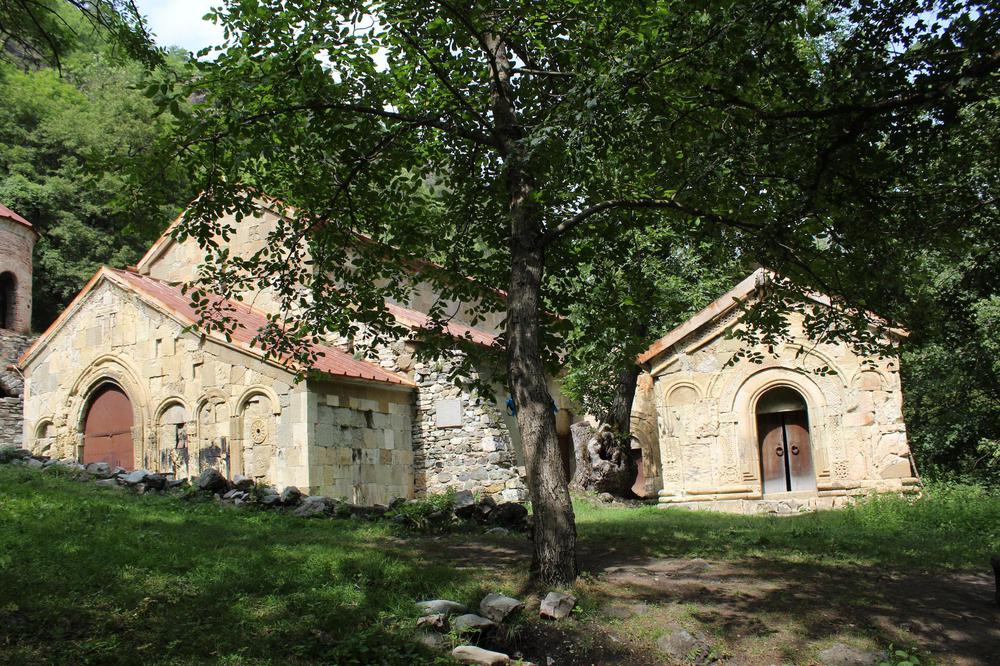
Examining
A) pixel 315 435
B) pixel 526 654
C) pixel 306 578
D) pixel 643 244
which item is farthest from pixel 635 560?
pixel 643 244

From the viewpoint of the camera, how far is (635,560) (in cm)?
880

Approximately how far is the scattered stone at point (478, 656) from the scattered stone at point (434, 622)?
0.38 m

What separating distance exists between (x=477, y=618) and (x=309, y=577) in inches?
70.5

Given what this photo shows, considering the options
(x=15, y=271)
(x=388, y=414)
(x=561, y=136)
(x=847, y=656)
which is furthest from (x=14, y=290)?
(x=847, y=656)

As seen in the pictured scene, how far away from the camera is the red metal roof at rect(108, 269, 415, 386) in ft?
48.1

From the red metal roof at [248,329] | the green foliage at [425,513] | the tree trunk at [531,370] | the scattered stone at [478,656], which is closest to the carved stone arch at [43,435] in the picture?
the red metal roof at [248,329]

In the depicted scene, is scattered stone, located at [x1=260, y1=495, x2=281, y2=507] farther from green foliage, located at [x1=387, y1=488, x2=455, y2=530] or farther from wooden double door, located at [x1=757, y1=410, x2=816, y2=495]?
A: wooden double door, located at [x1=757, y1=410, x2=816, y2=495]

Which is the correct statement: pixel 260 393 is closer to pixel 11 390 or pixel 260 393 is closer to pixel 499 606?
pixel 499 606

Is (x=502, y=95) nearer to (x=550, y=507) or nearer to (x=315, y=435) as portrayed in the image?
(x=550, y=507)

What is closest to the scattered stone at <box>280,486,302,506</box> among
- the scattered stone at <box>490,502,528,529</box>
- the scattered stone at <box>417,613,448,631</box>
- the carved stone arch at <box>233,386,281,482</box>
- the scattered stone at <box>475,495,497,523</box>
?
the carved stone arch at <box>233,386,281,482</box>

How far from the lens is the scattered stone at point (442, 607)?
6.37 m

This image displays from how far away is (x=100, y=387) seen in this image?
52.3ft

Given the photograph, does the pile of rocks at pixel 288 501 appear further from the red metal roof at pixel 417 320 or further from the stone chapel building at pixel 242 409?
the red metal roof at pixel 417 320

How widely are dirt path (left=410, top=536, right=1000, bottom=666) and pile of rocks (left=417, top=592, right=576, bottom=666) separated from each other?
0.18m
